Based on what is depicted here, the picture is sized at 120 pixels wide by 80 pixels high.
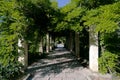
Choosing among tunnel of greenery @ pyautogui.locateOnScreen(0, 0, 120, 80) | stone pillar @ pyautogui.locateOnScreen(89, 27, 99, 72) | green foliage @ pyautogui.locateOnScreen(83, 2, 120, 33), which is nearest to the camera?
green foliage @ pyautogui.locateOnScreen(83, 2, 120, 33)

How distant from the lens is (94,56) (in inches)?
428

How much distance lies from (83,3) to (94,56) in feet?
9.52

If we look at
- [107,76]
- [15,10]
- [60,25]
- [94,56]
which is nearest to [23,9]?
[15,10]

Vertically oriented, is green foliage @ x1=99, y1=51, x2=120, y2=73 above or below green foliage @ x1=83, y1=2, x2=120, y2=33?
below

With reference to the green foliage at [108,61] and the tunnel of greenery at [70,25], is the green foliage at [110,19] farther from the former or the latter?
the green foliage at [108,61]

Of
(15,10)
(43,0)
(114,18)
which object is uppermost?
(43,0)

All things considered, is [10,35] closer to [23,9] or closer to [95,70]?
[23,9]

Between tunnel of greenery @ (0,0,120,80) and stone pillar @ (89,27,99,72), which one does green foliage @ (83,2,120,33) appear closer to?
tunnel of greenery @ (0,0,120,80)

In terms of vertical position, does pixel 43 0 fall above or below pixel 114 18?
above

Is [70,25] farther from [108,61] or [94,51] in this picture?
[108,61]

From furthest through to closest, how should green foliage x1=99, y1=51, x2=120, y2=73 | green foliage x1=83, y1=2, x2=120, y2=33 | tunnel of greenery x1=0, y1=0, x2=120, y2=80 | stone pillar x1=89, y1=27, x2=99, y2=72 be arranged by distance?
stone pillar x1=89, y1=27, x2=99, y2=72 → green foliage x1=99, y1=51, x2=120, y2=73 → tunnel of greenery x1=0, y1=0, x2=120, y2=80 → green foliage x1=83, y1=2, x2=120, y2=33

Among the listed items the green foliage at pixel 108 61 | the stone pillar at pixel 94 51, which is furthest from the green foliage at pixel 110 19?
the stone pillar at pixel 94 51

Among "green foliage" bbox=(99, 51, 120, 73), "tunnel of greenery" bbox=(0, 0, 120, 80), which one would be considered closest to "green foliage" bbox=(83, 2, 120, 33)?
"tunnel of greenery" bbox=(0, 0, 120, 80)

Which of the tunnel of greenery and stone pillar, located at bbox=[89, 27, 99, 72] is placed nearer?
the tunnel of greenery
